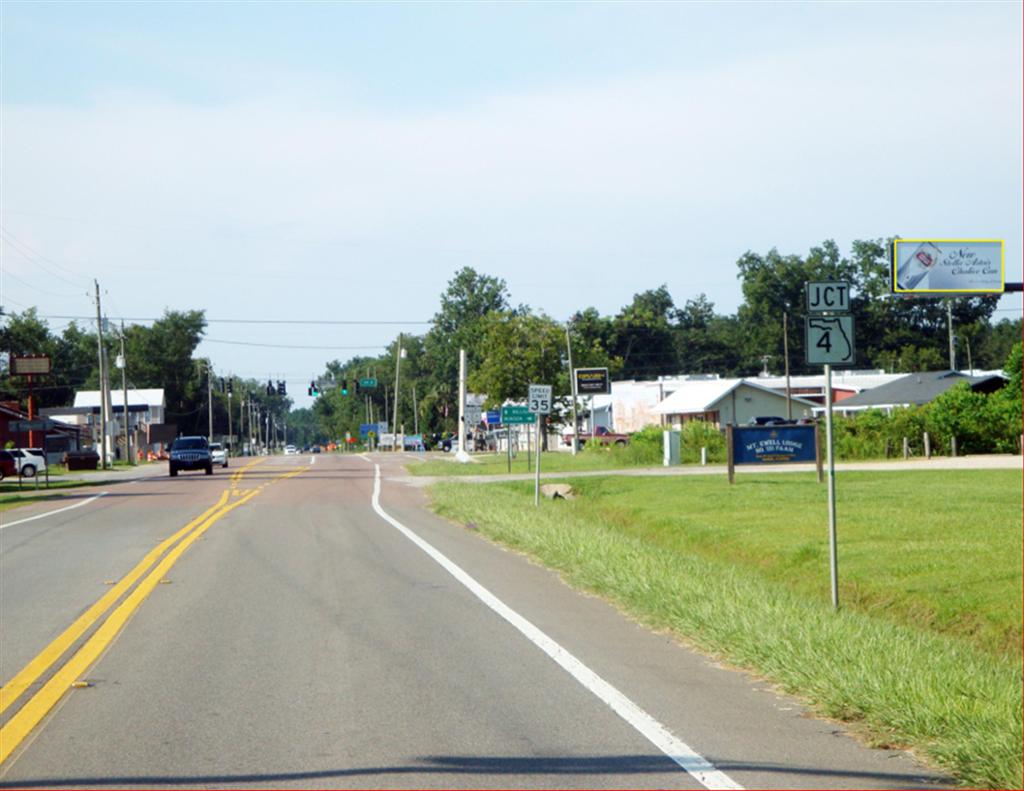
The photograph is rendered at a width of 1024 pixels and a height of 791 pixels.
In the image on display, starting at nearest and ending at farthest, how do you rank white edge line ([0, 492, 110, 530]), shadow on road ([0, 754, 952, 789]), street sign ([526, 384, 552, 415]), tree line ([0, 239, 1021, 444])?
shadow on road ([0, 754, 952, 789]) → white edge line ([0, 492, 110, 530]) → street sign ([526, 384, 552, 415]) → tree line ([0, 239, 1021, 444])

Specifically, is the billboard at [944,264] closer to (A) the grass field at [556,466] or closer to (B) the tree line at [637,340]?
(A) the grass field at [556,466]

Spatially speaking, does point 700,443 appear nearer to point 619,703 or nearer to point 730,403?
Result: point 730,403

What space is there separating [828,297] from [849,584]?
175 inches

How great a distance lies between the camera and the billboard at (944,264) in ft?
71.8

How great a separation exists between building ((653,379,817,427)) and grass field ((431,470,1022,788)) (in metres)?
51.6

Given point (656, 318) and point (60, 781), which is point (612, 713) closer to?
point (60, 781)

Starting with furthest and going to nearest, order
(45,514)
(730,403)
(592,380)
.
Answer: (730,403) → (592,380) → (45,514)

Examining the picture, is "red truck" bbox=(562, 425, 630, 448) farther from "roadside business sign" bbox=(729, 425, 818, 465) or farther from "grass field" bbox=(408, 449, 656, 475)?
"roadside business sign" bbox=(729, 425, 818, 465)

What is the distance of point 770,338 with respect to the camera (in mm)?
120938

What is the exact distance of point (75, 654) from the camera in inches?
407

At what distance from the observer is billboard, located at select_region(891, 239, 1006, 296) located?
21.9 m

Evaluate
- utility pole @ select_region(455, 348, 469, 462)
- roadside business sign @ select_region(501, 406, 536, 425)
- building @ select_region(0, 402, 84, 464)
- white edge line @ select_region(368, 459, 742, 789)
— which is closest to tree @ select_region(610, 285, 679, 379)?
building @ select_region(0, 402, 84, 464)

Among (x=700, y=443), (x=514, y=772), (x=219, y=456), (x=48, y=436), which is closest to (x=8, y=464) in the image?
(x=219, y=456)

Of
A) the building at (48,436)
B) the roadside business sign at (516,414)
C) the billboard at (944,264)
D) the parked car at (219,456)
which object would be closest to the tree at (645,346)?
the building at (48,436)
